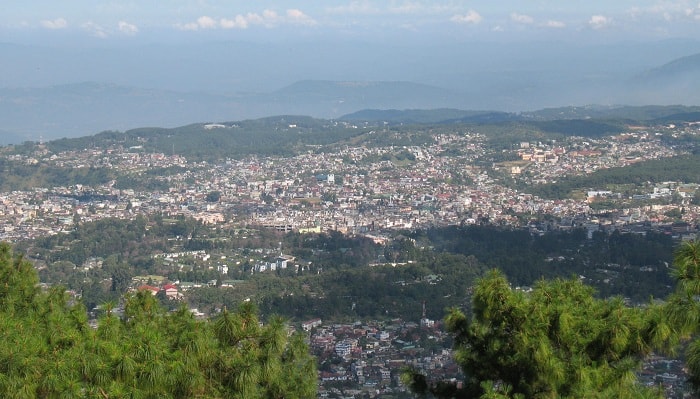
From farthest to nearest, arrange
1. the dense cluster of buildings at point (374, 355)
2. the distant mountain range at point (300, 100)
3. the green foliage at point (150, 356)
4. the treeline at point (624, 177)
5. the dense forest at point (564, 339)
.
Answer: the distant mountain range at point (300, 100) < the treeline at point (624, 177) < the dense cluster of buildings at point (374, 355) < the dense forest at point (564, 339) < the green foliage at point (150, 356)

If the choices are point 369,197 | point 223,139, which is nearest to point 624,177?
point 369,197

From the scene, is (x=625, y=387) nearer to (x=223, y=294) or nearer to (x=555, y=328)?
(x=555, y=328)

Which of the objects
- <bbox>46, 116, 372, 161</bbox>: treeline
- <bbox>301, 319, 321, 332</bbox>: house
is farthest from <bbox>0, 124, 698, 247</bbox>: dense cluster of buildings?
<bbox>301, 319, 321, 332</bbox>: house

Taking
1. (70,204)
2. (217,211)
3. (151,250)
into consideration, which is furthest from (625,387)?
(70,204)

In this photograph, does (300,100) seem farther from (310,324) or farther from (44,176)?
(310,324)

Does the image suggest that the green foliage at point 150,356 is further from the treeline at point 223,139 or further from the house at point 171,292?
the treeline at point 223,139

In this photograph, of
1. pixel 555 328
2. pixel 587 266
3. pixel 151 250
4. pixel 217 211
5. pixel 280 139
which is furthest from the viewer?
pixel 280 139

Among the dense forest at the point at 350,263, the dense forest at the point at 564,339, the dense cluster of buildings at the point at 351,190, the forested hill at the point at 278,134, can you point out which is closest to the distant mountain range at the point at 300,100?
the forested hill at the point at 278,134

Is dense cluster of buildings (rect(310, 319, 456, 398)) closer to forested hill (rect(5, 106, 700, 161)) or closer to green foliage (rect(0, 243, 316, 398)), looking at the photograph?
green foliage (rect(0, 243, 316, 398))
